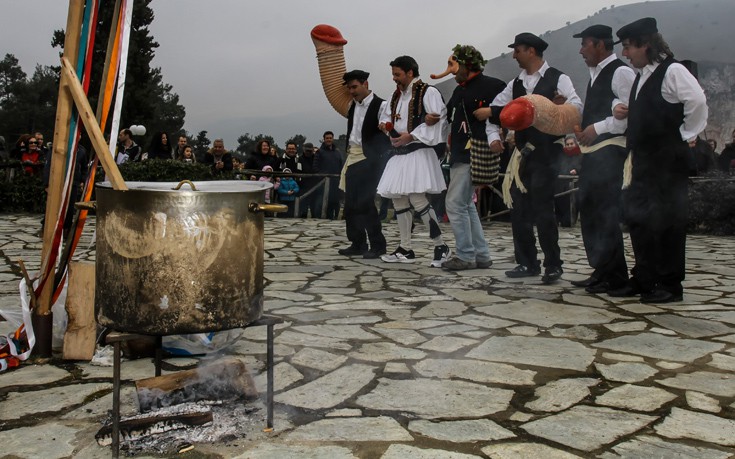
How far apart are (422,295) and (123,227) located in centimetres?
325

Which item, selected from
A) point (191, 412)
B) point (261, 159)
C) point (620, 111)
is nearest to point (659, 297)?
point (620, 111)

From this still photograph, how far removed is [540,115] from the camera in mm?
5121

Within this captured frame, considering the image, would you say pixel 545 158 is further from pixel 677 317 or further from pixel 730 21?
pixel 730 21

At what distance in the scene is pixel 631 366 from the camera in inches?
138

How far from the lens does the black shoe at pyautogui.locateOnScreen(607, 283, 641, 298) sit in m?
5.29

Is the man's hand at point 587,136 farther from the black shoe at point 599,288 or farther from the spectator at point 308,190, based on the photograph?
the spectator at point 308,190

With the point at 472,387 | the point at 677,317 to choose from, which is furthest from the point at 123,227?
the point at 677,317

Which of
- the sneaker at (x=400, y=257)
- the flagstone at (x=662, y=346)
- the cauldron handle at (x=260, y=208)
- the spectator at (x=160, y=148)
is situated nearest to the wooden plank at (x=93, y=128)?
the cauldron handle at (x=260, y=208)

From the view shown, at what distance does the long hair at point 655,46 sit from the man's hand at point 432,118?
2154 mm

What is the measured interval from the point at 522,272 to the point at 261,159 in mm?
8086

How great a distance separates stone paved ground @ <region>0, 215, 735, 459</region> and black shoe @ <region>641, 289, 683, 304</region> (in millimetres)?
111

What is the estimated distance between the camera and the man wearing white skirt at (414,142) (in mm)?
6633

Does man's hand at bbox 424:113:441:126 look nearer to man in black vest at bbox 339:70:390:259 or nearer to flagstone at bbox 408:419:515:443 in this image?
man in black vest at bbox 339:70:390:259

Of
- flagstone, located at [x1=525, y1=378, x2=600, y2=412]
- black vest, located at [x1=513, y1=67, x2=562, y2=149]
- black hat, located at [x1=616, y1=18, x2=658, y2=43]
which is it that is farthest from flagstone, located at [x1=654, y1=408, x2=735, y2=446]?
black vest, located at [x1=513, y1=67, x2=562, y2=149]
